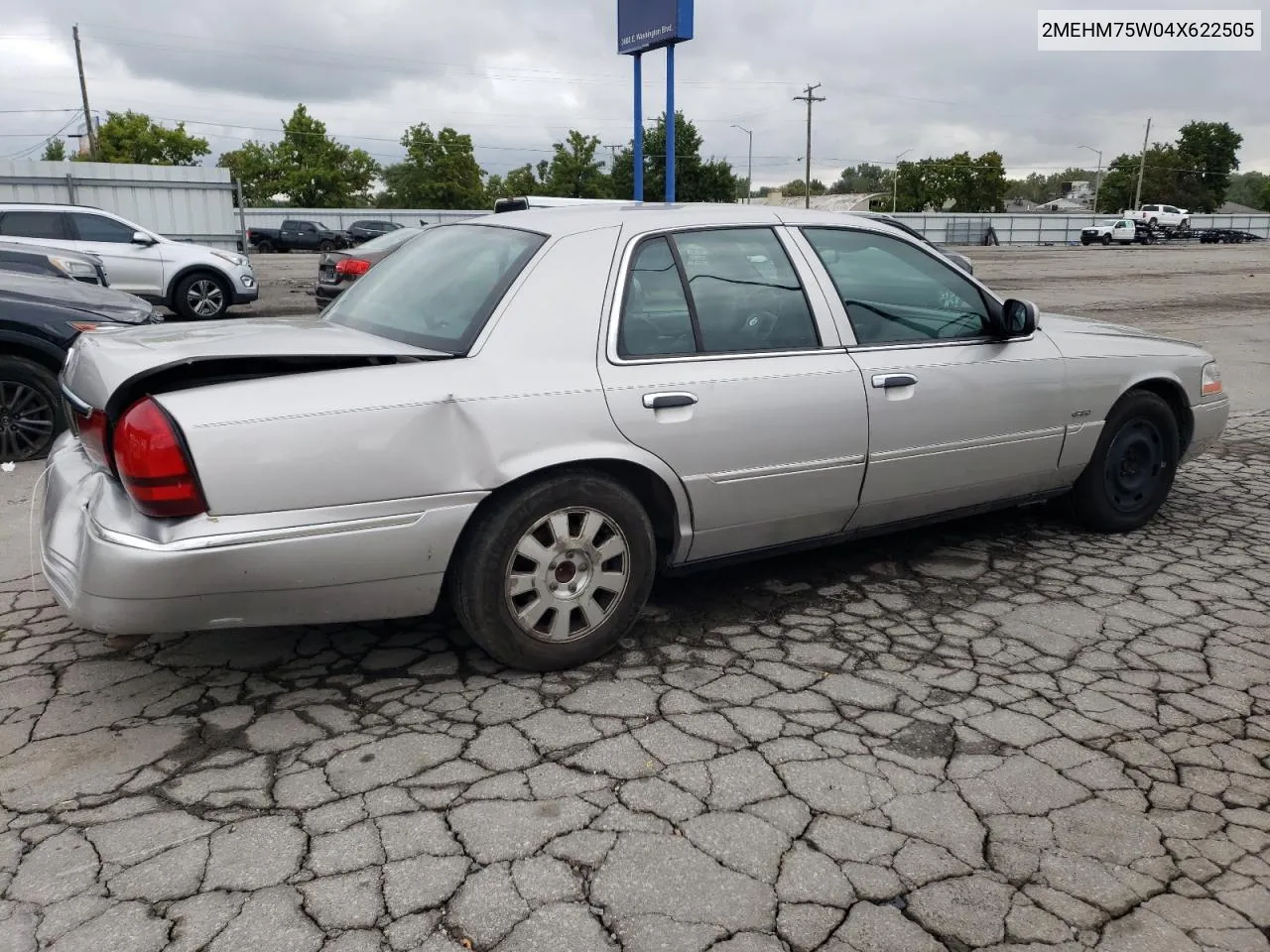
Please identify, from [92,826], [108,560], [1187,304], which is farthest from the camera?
[1187,304]

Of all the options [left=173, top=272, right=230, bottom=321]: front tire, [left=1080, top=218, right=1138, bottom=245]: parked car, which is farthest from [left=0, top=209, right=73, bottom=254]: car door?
[left=1080, top=218, right=1138, bottom=245]: parked car

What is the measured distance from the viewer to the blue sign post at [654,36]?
19.3 m

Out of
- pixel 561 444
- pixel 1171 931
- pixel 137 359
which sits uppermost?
pixel 137 359

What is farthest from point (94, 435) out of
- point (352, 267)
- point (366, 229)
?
point (366, 229)

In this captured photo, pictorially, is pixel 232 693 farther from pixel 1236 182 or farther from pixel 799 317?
pixel 1236 182

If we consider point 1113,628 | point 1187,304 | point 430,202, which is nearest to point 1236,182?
point 430,202

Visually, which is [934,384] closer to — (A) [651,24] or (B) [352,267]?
(B) [352,267]

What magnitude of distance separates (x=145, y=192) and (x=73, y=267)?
1137 cm

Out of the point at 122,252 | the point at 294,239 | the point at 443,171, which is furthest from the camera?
the point at 443,171

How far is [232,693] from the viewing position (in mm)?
3529

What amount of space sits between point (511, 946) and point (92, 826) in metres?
1.23

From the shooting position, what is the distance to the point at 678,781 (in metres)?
2.99

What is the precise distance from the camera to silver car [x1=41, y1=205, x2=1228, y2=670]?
3.06 meters

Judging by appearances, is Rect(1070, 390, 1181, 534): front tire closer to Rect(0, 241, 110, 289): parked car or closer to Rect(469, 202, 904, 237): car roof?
Rect(469, 202, 904, 237): car roof
